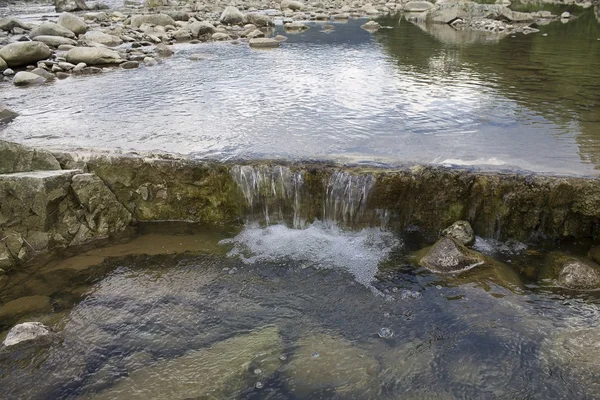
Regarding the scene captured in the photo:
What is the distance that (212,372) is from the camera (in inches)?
161

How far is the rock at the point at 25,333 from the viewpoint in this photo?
439 centimetres

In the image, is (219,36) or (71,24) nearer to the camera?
(219,36)

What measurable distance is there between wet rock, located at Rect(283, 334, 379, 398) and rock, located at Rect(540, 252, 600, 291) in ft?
7.83

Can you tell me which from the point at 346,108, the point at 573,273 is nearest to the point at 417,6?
the point at 346,108

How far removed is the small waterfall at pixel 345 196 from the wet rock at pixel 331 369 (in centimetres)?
217

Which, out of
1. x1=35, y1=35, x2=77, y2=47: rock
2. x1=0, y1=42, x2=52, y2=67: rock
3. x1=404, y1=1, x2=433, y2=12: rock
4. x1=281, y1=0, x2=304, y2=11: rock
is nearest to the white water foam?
x1=0, y1=42, x2=52, y2=67: rock

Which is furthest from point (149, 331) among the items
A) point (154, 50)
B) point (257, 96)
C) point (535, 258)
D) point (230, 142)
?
point (154, 50)

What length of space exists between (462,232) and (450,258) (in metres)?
0.61

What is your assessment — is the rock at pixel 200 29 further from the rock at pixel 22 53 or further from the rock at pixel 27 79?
the rock at pixel 27 79

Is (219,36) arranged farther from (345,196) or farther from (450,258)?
(450,258)

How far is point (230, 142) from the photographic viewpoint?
7.12m

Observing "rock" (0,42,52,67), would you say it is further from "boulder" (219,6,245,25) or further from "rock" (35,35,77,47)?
"boulder" (219,6,245,25)

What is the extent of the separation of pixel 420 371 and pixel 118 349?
2775mm

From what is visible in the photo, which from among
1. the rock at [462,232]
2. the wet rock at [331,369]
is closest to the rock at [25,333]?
the wet rock at [331,369]
